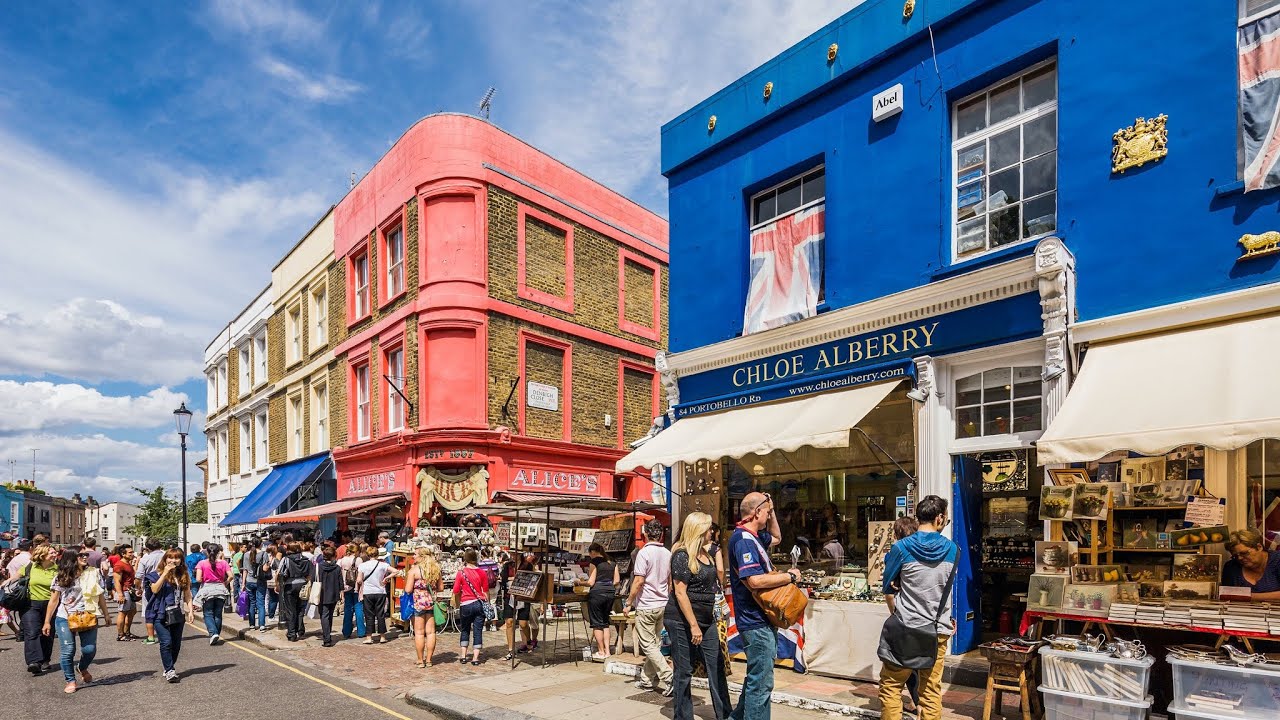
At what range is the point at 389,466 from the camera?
19.5 meters

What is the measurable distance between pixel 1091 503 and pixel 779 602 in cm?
330

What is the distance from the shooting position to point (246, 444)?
29.8m

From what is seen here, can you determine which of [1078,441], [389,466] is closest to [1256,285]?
[1078,441]

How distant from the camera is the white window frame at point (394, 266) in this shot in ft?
66.4

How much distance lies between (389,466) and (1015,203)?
15.1m

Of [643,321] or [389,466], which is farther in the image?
[643,321]

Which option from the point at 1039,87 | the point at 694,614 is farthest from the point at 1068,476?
the point at 1039,87

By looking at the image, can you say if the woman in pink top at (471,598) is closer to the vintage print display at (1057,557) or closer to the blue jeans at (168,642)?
the blue jeans at (168,642)

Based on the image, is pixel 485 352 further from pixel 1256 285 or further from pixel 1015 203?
pixel 1256 285

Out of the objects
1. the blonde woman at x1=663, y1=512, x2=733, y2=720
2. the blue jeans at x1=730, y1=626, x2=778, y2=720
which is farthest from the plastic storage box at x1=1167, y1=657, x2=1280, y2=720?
the blonde woman at x1=663, y1=512, x2=733, y2=720

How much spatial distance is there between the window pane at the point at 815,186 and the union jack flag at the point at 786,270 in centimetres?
21

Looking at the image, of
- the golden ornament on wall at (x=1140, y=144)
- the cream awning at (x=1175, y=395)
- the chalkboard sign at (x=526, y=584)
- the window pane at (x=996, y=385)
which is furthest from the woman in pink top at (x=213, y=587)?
the golden ornament on wall at (x=1140, y=144)

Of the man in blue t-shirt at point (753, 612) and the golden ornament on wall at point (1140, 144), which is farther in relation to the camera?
the golden ornament on wall at point (1140, 144)

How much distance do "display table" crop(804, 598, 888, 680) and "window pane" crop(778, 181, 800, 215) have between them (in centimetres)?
569
